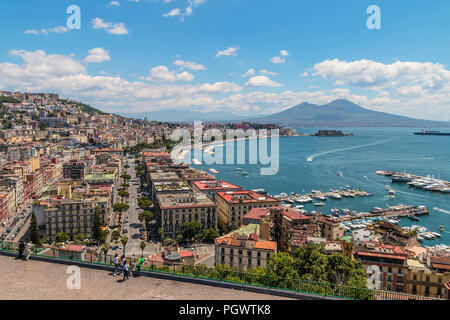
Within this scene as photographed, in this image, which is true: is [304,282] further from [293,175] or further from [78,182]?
[293,175]

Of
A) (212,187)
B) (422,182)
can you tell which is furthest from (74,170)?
(422,182)

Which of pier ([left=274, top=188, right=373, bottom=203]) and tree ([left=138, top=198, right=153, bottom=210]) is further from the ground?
tree ([left=138, top=198, right=153, bottom=210])

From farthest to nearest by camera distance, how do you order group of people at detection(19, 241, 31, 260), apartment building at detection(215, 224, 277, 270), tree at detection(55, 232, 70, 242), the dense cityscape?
1. tree at detection(55, 232, 70, 242)
2. apartment building at detection(215, 224, 277, 270)
3. the dense cityscape
4. group of people at detection(19, 241, 31, 260)

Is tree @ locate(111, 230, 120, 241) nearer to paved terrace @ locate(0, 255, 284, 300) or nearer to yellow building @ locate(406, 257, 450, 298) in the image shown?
paved terrace @ locate(0, 255, 284, 300)

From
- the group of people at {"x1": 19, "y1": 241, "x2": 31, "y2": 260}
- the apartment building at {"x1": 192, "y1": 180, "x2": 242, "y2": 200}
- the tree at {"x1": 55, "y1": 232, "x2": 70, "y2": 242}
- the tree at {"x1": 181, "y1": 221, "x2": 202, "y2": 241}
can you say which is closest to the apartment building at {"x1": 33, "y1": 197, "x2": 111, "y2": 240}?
the tree at {"x1": 55, "y1": 232, "x2": 70, "y2": 242}

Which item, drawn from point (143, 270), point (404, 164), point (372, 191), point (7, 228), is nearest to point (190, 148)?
point (404, 164)

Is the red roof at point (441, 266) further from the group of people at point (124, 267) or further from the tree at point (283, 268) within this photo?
the group of people at point (124, 267)

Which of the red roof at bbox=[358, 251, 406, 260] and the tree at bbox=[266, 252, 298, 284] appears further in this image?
the red roof at bbox=[358, 251, 406, 260]
